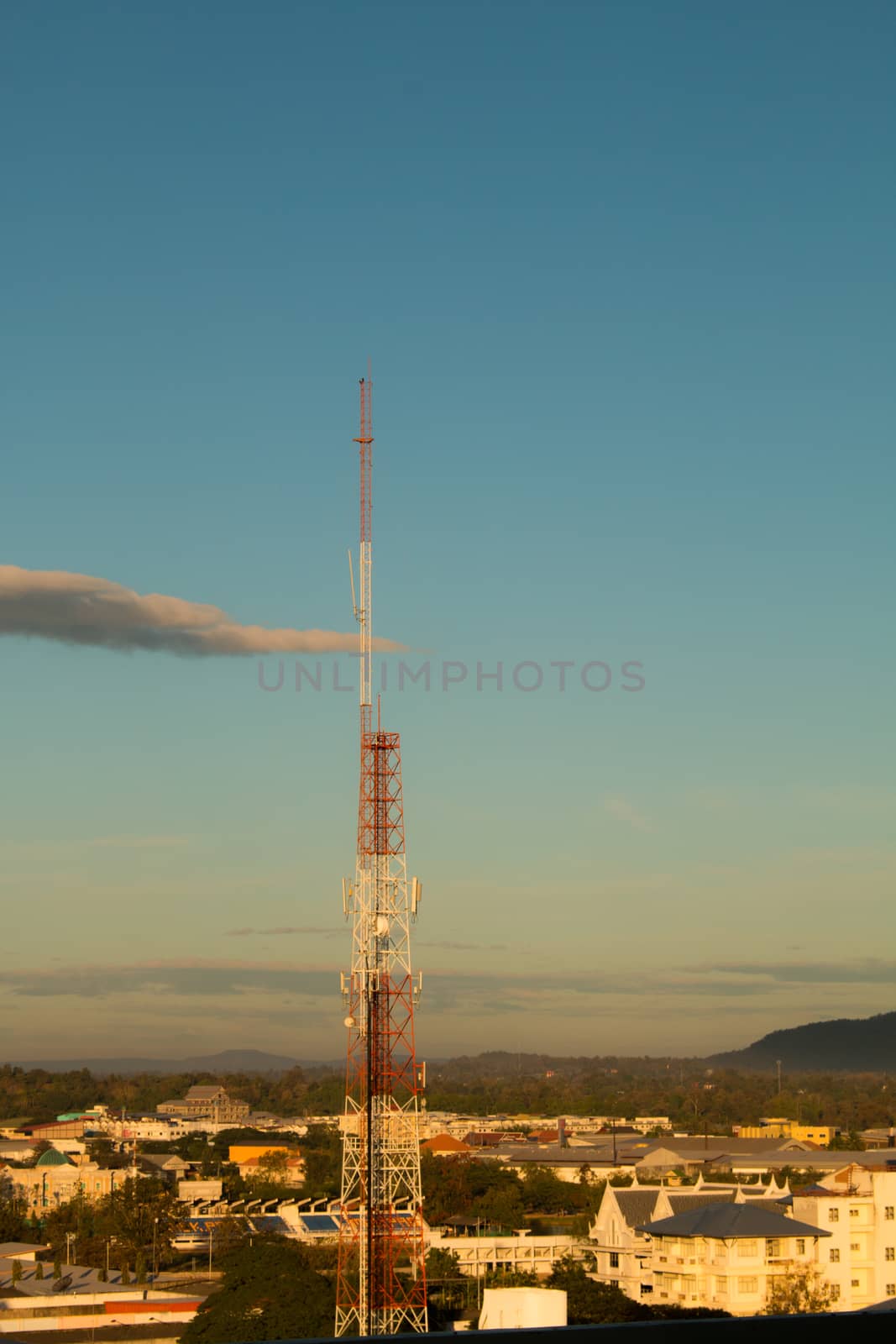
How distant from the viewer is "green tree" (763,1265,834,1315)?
33.8ft

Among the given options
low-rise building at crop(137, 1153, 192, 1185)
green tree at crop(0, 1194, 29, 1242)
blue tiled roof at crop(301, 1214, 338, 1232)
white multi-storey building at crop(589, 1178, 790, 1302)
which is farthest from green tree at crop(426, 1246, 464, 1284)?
low-rise building at crop(137, 1153, 192, 1185)

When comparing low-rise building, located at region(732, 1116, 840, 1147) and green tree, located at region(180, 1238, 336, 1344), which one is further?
low-rise building, located at region(732, 1116, 840, 1147)

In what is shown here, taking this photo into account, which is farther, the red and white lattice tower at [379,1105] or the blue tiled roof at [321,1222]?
the blue tiled roof at [321,1222]

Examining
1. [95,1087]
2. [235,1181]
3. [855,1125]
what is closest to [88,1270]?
[235,1181]

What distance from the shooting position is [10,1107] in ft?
168

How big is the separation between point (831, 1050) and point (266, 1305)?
85.0 meters

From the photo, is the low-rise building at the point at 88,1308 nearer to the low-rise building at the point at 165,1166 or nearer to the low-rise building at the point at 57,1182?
the low-rise building at the point at 57,1182

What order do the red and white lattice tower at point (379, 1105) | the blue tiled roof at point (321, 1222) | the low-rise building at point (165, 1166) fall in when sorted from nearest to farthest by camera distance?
the red and white lattice tower at point (379, 1105), the blue tiled roof at point (321, 1222), the low-rise building at point (165, 1166)

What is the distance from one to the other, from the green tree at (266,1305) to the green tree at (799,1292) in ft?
10.8

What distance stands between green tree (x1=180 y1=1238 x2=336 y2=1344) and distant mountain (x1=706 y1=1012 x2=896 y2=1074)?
7635 cm

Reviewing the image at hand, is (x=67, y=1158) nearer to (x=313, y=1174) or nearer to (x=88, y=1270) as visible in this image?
(x=313, y=1174)

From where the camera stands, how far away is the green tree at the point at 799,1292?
1031 centimetres

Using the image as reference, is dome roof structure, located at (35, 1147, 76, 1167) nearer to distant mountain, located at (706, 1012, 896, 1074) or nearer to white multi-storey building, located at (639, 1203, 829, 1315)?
white multi-storey building, located at (639, 1203, 829, 1315)

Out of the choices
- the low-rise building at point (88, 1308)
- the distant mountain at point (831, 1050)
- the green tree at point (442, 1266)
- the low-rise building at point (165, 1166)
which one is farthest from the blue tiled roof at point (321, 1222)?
the distant mountain at point (831, 1050)
